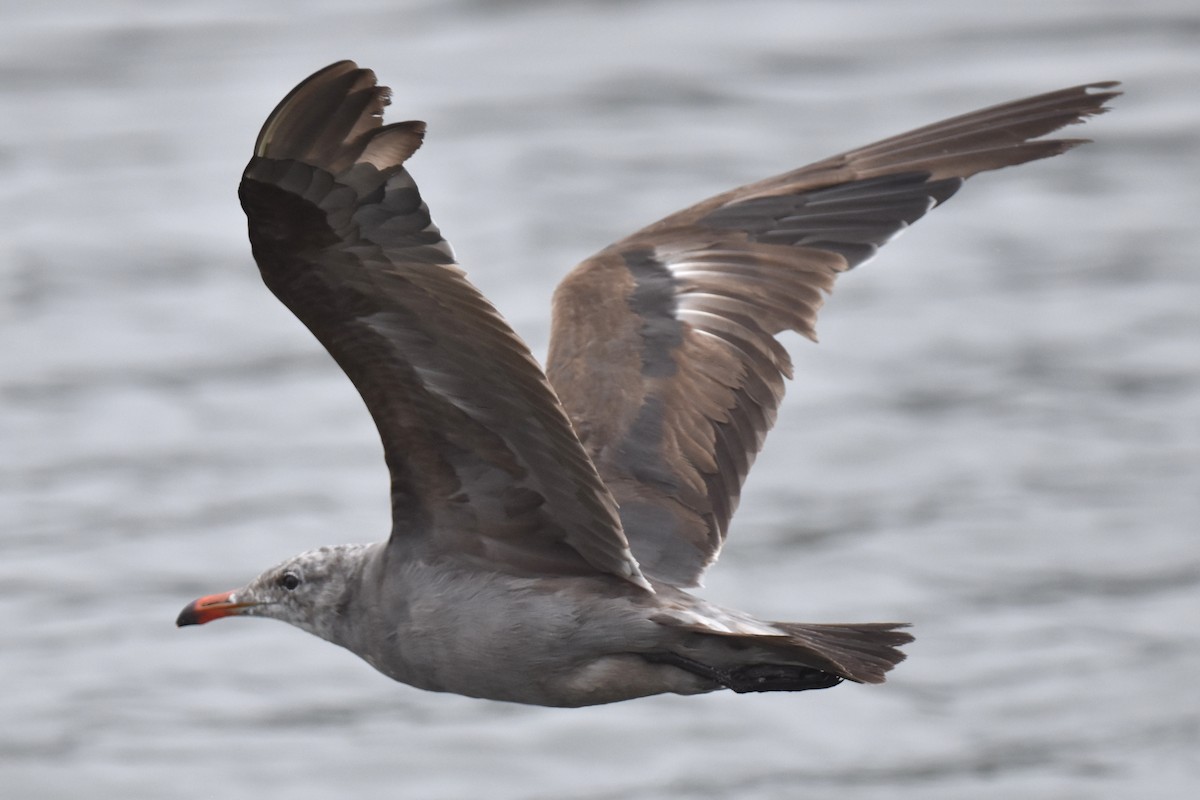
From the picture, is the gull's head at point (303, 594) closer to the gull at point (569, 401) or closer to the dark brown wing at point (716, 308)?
the gull at point (569, 401)

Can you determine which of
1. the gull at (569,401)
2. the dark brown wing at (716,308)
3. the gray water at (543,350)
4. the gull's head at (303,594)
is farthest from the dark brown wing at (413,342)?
the gray water at (543,350)

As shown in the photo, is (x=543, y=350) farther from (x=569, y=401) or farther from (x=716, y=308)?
(x=569, y=401)

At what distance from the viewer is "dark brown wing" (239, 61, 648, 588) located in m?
6.29

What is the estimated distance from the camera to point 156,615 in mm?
14500

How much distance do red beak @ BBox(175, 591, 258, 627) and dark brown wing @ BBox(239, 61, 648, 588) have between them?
3.45 feet

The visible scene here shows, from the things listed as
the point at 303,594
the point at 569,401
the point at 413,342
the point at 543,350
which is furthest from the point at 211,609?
the point at 543,350

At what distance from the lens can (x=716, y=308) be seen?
8.84m

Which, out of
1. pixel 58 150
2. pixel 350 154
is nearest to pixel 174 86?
pixel 58 150

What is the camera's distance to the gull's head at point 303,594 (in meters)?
7.97

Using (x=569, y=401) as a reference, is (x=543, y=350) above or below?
above

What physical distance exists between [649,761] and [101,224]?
873cm

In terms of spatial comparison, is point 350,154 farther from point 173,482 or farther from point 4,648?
point 173,482

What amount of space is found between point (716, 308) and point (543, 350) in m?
7.75

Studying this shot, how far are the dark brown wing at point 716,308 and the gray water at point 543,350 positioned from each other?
442 centimetres
